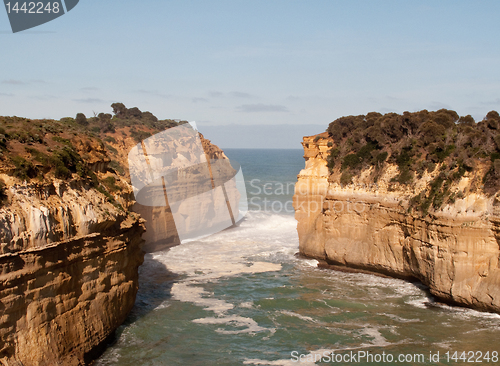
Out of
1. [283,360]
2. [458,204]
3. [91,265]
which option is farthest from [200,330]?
[458,204]

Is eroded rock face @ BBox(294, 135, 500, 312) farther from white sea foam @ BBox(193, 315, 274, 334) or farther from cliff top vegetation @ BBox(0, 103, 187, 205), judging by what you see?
cliff top vegetation @ BBox(0, 103, 187, 205)

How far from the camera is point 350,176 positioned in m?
24.6

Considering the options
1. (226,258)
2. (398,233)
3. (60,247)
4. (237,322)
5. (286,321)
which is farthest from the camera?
(226,258)

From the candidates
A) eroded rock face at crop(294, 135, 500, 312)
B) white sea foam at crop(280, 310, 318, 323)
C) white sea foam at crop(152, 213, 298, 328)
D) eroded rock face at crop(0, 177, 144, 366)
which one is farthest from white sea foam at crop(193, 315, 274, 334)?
eroded rock face at crop(294, 135, 500, 312)

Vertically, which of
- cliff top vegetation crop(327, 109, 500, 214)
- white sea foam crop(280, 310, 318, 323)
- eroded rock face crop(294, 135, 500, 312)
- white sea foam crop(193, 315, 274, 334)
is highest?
cliff top vegetation crop(327, 109, 500, 214)

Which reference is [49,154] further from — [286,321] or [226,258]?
[226,258]

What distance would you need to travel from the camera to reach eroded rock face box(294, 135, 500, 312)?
17.5 m

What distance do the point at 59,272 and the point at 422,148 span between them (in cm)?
1777

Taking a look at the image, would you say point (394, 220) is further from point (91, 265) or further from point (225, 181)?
point (225, 181)

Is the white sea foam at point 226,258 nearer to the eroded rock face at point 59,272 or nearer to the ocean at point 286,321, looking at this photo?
the ocean at point 286,321

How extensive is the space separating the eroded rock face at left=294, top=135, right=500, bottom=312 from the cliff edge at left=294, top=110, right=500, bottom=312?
4 centimetres

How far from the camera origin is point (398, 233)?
21578 millimetres

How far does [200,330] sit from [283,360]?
3586 millimetres

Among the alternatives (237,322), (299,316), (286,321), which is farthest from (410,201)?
(237,322)
